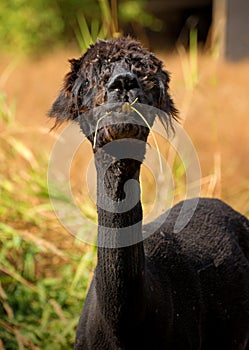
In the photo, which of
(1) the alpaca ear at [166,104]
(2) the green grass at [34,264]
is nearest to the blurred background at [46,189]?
(2) the green grass at [34,264]

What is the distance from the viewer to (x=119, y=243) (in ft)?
10.5

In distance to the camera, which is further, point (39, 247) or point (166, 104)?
point (39, 247)

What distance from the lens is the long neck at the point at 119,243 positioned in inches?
125

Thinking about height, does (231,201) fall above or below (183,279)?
above

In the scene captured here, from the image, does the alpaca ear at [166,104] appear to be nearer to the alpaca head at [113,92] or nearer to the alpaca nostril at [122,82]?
the alpaca head at [113,92]

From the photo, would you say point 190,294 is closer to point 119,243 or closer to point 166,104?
point 119,243

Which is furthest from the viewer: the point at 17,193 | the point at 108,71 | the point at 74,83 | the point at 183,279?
the point at 17,193

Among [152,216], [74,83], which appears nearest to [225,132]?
[152,216]

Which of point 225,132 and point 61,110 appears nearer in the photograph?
point 61,110

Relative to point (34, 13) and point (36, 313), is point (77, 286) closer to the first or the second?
point (36, 313)

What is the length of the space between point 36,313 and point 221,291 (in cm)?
147

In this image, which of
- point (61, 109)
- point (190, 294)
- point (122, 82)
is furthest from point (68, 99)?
point (190, 294)

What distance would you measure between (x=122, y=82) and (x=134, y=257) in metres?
0.70

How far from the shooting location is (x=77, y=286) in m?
5.05
